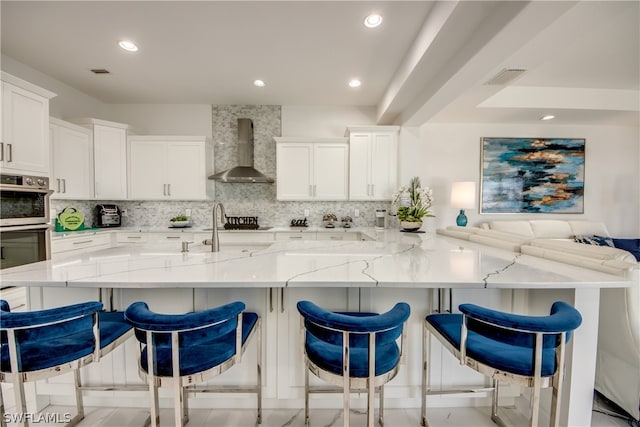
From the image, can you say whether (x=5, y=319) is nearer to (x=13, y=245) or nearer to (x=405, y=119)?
(x=13, y=245)

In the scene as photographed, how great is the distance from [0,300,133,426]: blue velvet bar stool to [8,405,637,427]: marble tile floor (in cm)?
61

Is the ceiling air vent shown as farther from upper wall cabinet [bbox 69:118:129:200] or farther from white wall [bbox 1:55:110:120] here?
white wall [bbox 1:55:110:120]

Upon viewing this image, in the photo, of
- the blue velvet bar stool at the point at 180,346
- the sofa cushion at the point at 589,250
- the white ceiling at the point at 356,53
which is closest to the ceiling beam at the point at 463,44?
the white ceiling at the point at 356,53

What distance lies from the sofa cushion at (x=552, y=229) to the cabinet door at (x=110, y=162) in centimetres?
640

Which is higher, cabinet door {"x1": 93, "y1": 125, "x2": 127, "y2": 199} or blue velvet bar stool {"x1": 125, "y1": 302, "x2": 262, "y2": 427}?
cabinet door {"x1": 93, "y1": 125, "x2": 127, "y2": 199}

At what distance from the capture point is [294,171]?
13.2 feet

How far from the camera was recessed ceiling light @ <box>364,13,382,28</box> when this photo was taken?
2.16 meters

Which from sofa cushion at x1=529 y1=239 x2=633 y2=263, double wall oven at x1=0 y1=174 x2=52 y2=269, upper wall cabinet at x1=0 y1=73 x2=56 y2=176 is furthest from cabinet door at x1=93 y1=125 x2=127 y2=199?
sofa cushion at x1=529 y1=239 x2=633 y2=263

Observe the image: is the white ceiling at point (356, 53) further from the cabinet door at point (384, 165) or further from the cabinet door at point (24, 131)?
the cabinet door at point (24, 131)

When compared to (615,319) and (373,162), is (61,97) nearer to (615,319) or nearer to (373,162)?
(373,162)

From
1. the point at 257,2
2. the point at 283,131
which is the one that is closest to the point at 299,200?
the point at 283,131

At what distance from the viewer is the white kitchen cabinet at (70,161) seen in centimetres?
318

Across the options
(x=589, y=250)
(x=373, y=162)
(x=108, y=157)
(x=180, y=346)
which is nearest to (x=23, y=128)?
(x=108, y=157)

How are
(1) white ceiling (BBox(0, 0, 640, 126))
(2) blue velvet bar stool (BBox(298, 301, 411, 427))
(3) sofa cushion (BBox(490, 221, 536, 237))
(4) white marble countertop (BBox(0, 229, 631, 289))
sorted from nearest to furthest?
(2) blue velvet bar stool (BBox(298, 301, 411, 427))
(4) white marble countertop (BBox(0, 229, 631, 289))
(1) white ceiling (BBox(0, 0, 640, 126))
(3) sofa cushion (BBox(490, 221, 536, 237))
